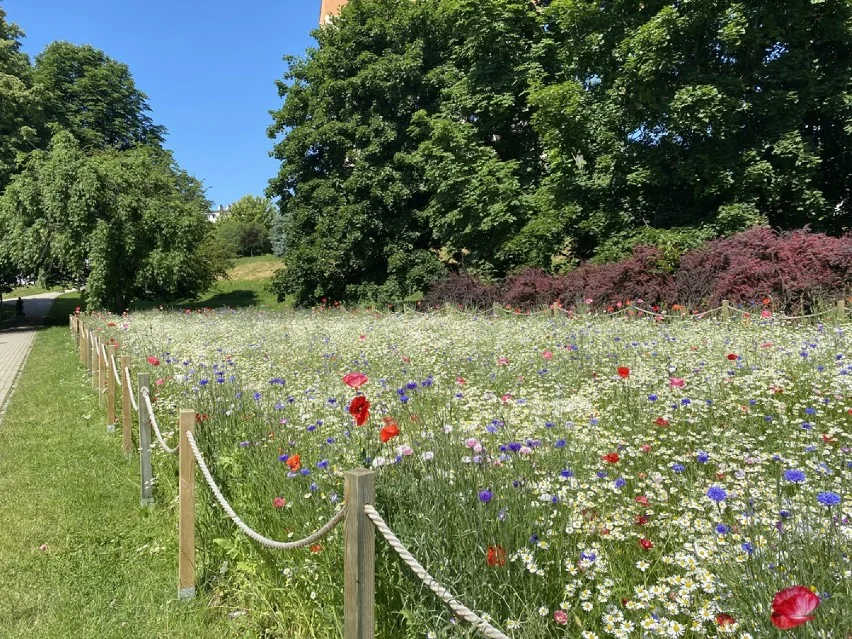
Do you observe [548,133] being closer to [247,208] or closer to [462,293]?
[462,293]

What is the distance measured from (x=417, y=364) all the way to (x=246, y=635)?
3.36m

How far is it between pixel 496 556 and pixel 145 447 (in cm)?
347

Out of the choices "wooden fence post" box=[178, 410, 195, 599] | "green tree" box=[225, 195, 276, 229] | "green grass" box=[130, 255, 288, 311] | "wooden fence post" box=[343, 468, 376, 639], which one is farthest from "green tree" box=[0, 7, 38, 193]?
"green tree" box=[225, 195, 276, 229]

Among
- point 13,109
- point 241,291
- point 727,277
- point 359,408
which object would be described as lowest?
point 241,291

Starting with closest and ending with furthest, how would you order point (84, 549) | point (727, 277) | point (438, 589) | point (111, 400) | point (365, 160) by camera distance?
1. point (438, 589)
2. point (84, 549)
3. point (111, 400)
4. point (727, 277)
5. point (365, 160)

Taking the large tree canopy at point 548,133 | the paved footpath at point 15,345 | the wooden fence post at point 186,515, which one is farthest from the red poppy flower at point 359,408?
the large tree canopy at point 548,133

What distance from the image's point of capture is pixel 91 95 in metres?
28.5

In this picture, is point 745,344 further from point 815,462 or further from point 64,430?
point 64,430

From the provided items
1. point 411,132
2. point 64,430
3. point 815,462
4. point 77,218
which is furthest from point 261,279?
point 815,462

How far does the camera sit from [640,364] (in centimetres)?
534

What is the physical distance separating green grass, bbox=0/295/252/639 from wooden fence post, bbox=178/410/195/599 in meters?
0.11

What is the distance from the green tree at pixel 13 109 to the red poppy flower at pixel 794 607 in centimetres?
2729

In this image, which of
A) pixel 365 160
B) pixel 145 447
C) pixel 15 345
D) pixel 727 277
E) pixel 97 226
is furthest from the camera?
pixel 365 160

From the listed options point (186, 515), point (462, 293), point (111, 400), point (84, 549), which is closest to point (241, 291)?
point (462, 293)
